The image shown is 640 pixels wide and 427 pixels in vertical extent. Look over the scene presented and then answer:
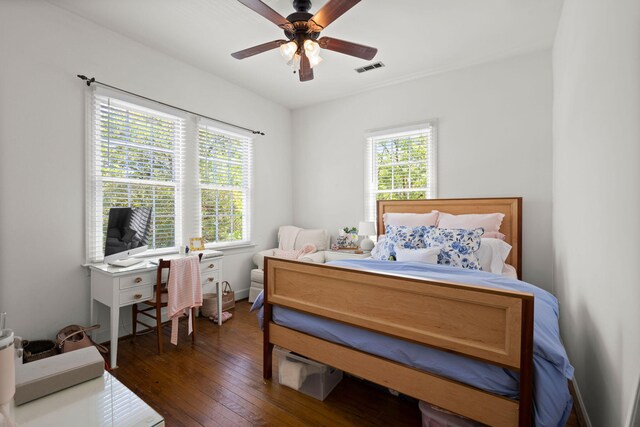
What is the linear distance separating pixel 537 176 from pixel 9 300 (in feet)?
15.7

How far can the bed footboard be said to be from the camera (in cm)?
124

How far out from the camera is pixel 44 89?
2.41 m

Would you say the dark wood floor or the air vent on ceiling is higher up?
the air vent on ceiling

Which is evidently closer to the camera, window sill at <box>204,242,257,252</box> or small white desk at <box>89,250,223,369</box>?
small white desk at <box>89,250,223,369</box>

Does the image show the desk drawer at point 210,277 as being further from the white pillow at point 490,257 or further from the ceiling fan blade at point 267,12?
the white pillow at point 490,257

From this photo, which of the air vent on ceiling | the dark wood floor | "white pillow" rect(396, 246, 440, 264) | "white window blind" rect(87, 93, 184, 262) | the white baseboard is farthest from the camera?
the air vent on ceiling

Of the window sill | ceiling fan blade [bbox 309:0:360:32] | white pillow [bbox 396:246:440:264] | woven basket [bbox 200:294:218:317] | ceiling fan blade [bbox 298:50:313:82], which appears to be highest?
ceiling fan blade [bbox 309:0:360:32]

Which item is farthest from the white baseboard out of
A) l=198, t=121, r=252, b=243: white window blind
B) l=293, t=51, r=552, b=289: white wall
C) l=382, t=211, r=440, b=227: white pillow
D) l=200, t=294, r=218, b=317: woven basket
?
l=198, t=121, r=252, b=243: white window blind

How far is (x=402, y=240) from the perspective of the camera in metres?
3.00

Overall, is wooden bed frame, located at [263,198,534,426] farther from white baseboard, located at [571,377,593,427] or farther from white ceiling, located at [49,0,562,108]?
white ceiling, located at [49,0,562,108]

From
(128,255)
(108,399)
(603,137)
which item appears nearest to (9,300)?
(128,255)

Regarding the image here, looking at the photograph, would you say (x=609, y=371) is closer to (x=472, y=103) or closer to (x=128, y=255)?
(x=472, y=103)


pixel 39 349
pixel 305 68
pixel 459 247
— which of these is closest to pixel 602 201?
pixel 459 247

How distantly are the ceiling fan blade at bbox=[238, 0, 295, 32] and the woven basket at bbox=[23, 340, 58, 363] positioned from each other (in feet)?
9.06
